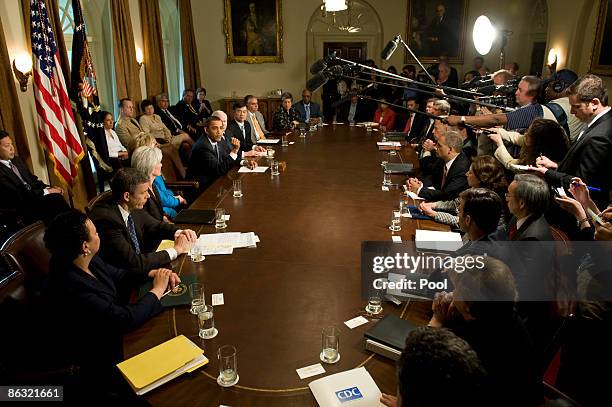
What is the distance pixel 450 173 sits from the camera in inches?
151

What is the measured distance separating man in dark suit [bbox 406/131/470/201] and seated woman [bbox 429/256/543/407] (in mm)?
2065

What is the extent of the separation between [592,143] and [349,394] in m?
2.31

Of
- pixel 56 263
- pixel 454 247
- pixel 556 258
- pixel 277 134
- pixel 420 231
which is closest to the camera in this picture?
pixel 56 263

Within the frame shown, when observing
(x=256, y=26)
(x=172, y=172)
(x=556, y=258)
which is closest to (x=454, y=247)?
(x=556, y=258)

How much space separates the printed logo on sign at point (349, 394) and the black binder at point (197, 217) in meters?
1.78

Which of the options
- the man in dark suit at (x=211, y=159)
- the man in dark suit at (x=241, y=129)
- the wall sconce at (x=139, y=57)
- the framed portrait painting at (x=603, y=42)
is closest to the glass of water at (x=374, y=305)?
the man in dark suit at (x=211, y=159)

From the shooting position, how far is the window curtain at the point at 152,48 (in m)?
7.95

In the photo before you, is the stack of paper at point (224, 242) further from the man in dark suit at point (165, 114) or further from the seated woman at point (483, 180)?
the man in dark suit at point (165, 114)

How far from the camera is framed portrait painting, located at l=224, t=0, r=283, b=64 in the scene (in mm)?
10375

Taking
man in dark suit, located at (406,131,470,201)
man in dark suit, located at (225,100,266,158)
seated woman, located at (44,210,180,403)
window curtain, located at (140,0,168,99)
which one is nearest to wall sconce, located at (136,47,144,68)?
window curtain, located at (140,0,168,99)

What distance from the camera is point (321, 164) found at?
4867mm

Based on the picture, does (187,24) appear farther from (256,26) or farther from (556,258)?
(556,258)

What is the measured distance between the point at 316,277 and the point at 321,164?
8.49 ft

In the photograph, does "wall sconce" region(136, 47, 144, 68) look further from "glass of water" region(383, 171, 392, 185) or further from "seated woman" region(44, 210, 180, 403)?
"seated woman" region(44, 210, 180, 403)
